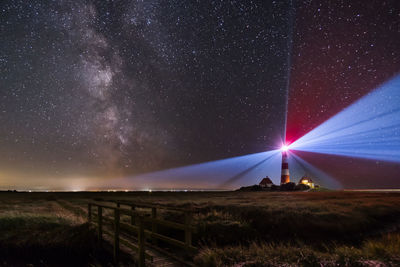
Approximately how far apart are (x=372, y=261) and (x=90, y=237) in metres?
11.8

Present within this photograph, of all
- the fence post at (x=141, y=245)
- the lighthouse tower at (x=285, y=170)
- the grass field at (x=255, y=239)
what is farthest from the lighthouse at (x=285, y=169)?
the fence post at (x=141, y=245)

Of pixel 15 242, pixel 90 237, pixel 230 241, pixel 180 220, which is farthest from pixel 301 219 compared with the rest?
pixel 15 242

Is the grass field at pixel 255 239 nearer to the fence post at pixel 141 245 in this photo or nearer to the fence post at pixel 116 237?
the fence post at pixel 116 237

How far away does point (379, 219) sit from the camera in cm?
2203

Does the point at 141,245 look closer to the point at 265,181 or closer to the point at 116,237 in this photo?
the point at 116,237

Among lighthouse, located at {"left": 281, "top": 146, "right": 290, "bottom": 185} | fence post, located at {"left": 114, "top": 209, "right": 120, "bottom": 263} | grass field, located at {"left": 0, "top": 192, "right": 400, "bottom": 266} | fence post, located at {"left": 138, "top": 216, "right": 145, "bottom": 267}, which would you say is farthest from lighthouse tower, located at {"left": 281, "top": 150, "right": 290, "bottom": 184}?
fence post, located at {"left": 138, "top": 216, "right": 145, "bottom": 267}

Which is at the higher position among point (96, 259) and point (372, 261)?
point (372, 261)

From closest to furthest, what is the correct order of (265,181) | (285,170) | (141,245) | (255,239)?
(141,245)
(255,239)
(285,170)
(265,181)

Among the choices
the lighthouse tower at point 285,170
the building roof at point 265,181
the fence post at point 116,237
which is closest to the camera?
the fence post at point 116,237

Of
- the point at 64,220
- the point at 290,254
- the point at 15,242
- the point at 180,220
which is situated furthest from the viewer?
the point at 180,220

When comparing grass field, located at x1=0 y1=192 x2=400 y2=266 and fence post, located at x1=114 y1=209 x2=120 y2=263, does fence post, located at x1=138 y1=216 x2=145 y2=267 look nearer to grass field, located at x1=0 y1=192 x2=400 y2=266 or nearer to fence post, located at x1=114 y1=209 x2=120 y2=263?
grass field, located at x1=0 y1=192 x2=400 y2=266

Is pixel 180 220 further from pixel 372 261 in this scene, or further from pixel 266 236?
pixel 372 261

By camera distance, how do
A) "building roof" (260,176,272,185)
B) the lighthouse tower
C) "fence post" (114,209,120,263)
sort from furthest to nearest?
"building roof" (260,176,272,185)
the lighthouse tower
"fence post" (114,209,120,263)

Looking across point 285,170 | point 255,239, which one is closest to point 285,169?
point 285,170
